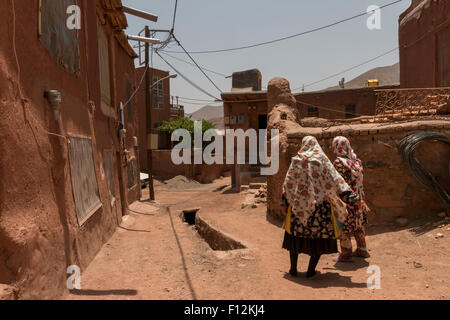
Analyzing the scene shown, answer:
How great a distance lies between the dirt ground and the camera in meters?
3.22

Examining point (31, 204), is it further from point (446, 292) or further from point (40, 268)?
point (446, 292)

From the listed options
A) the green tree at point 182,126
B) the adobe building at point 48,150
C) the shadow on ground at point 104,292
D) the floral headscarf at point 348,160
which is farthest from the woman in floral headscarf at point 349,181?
the green tree at point 182,126

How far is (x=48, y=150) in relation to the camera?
11.6 ft

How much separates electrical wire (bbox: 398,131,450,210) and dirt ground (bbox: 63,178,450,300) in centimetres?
48

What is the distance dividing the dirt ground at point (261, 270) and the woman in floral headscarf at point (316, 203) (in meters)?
0.43

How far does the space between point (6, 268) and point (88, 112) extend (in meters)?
3.77

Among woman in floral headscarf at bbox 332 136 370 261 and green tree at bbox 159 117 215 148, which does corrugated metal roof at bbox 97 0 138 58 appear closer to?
woman in floral headscarf at bbox 332 136 370 261

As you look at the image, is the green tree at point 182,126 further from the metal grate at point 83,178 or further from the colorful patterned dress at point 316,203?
the colorful patterned dress at point 316,203

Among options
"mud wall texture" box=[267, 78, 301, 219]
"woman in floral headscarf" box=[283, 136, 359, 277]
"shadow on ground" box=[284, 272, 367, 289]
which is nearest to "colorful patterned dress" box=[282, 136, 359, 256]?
"woman in floral headscarf" box=[283, 136, 359, 277]

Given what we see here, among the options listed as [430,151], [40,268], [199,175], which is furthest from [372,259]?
[199,175]

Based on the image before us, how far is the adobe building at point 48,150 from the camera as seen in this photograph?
261cm

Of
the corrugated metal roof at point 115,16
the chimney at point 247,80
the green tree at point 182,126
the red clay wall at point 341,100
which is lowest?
the green tree at point 182,126

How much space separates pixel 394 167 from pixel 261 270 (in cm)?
300

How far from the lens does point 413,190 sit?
17.2 ft
